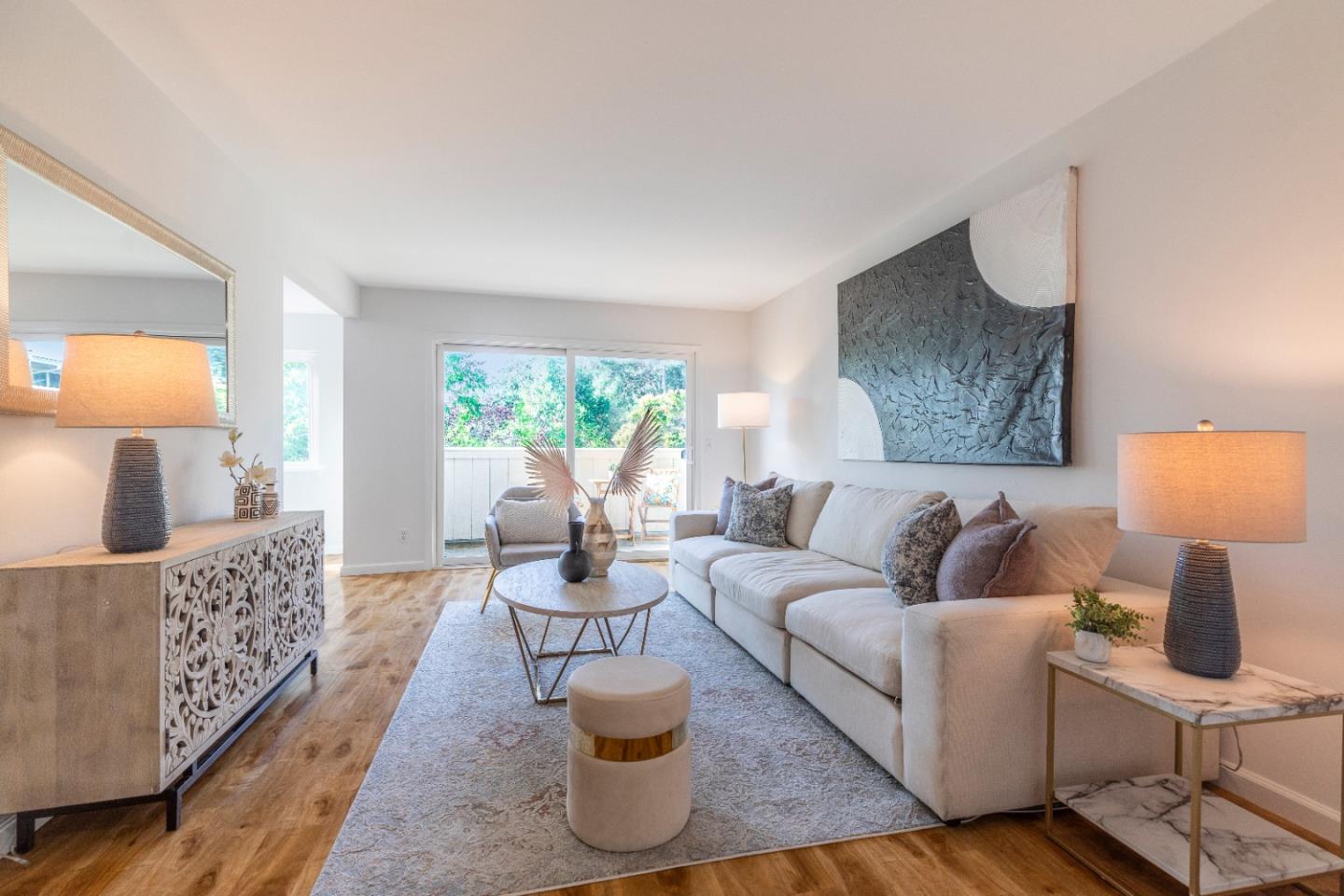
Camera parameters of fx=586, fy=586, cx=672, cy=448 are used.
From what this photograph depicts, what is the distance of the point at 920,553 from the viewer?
229 cm

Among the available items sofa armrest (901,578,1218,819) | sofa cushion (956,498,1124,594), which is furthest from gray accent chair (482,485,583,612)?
sofa cushion (956,498,1124,594)

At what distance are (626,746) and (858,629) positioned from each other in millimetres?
982

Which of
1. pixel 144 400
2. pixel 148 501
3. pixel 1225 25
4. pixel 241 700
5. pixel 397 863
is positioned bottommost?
pixel 397 863

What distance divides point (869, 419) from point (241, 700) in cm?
348

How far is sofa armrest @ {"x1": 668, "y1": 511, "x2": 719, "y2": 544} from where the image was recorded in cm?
438

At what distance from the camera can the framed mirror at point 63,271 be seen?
63.6 inches

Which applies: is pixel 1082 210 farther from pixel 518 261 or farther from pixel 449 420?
pixel 449 420

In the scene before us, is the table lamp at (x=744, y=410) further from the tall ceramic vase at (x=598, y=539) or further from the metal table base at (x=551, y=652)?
the tall ceramic vase at (x=598, y=539)

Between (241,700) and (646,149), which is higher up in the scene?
(646,149)

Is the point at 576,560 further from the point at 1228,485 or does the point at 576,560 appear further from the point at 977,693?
the point at 1228,485

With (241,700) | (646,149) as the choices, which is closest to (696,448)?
(646,149)

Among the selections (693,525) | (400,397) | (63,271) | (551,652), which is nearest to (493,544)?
(551,652)

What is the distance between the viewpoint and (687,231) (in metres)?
3.73

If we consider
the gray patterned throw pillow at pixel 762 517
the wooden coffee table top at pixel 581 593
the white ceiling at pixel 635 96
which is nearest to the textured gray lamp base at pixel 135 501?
the wooden coffee table top at pixel 581 593
